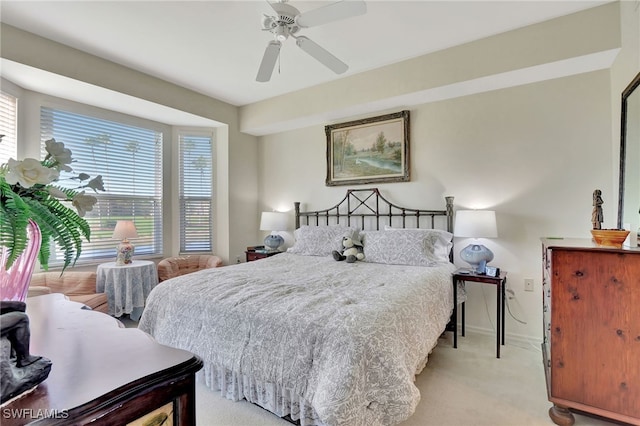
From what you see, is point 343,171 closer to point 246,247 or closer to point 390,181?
point 390,181

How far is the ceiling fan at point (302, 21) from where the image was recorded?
73.0 inches

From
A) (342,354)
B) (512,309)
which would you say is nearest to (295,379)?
(342,354)

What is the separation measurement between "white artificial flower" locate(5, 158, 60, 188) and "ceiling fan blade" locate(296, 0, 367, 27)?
1.73 m

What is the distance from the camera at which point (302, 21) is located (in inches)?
79.7

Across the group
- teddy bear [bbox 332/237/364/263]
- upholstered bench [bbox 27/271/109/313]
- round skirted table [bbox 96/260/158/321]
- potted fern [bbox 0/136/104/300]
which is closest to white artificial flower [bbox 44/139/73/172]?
potted fern [bbox 0/136/104/300]

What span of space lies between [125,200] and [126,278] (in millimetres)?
1212

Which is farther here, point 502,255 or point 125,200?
point 125,200

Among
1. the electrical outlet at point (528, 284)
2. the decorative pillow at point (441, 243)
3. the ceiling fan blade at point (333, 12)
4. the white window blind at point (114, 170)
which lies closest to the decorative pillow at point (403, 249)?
the decorative pillow at point (441, 243)

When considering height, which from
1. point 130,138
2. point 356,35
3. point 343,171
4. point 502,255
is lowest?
point 502,255

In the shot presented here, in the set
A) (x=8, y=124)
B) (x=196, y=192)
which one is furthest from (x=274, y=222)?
(x=8, y=124)

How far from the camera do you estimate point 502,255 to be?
10.2ft

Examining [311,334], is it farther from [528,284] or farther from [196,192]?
[196,192]

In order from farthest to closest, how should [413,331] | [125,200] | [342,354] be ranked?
[125,200], [413,331], [342,354]

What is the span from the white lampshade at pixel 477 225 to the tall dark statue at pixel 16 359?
9.75ft
